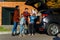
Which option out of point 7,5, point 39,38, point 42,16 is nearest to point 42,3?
point 7,5

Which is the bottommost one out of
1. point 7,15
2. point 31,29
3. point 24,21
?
point 31,29

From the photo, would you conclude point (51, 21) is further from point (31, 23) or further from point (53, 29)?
point (31, 23)

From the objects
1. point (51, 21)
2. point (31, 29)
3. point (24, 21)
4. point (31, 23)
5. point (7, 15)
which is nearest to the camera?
point (24, 21)

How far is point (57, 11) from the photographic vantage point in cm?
1742

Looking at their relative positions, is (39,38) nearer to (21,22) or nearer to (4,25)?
(21,22)

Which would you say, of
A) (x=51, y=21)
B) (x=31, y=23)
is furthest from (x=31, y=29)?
(x=51, y=21)

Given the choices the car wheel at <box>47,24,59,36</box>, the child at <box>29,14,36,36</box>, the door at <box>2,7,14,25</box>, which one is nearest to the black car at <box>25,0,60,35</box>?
the car wheel at <box>47,24,59,36</box>

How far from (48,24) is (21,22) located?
1721 millimetres

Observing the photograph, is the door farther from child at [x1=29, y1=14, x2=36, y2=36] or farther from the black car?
the black car

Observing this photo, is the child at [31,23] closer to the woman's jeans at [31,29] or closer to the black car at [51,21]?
the woman's jeans at [31,29]

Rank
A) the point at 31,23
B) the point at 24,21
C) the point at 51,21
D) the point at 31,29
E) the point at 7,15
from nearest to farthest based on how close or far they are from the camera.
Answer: the point at 24,21 < the point at 51,21 < the point at 31,23 < the point at 31,29 < the point at 7,15

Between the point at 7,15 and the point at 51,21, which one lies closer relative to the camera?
the point at 51,21

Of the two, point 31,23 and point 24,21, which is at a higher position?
point 24,21

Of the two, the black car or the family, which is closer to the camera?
the family
